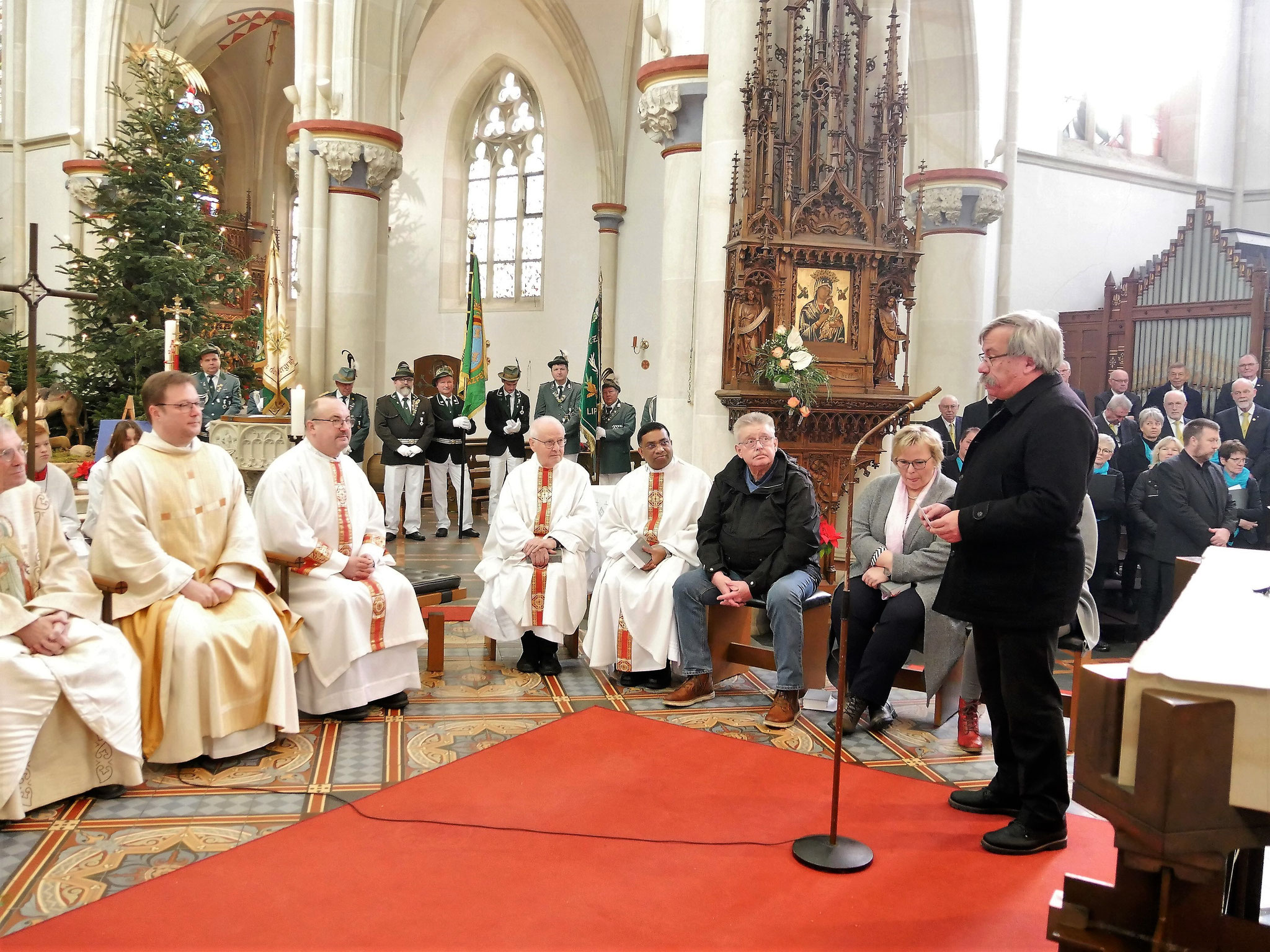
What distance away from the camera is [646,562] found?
217 inches

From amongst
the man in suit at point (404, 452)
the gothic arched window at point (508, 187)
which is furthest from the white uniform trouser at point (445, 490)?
the gothic arched window at point (508, 187)

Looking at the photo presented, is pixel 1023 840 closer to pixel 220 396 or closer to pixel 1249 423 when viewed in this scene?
pixel 1249 423

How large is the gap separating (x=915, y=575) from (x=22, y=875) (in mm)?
3566

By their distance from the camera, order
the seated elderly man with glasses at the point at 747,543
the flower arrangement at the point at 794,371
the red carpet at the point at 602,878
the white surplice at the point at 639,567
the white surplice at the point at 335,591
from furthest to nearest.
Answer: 1. the flower arrangement at the point at 794,371
2. the white surplice at the point at 639,567
3. the seated elderly man with glasses at the point at 747,543
4. the white surplice at the point at 335,591
5. the red carpet at the point at 602,878

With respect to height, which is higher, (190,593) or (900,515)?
(900,515)

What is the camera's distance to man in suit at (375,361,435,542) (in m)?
10.7

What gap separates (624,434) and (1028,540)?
8.07m

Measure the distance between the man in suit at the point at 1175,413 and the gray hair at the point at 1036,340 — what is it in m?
5.48

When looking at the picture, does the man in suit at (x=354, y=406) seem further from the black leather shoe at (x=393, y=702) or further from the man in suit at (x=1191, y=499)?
the man in suit at (x=1191, y=499)

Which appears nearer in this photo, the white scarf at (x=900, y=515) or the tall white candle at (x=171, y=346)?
the white scarf at (x=900, y=515)

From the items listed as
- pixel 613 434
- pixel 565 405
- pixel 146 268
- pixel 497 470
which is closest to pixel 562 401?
pixel 565 405

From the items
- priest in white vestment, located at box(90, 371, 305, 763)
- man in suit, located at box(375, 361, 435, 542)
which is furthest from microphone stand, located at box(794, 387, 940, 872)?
man in suit, located at box(375, 361, 435, 542)

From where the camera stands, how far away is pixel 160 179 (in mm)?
10430

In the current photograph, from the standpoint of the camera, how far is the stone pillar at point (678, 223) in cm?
803
